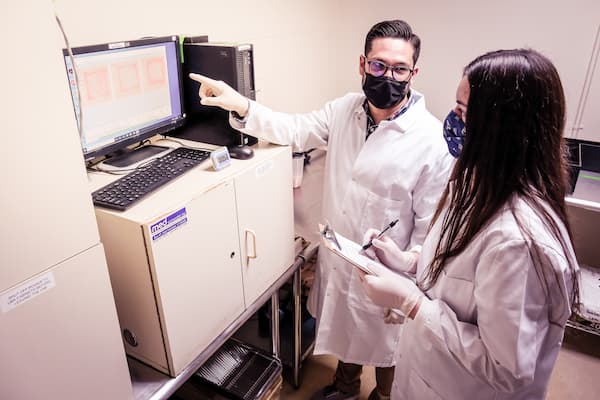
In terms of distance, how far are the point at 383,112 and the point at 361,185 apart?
29 cm

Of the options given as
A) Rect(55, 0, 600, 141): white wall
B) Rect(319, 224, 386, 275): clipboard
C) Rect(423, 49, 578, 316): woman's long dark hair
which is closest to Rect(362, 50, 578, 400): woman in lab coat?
Rect(423, 49, 578, 316): woman's long dark hair

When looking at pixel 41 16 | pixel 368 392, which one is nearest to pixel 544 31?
pixel 368 392

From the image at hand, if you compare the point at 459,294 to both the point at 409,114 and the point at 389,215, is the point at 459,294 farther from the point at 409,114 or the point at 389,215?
the point at 409,114

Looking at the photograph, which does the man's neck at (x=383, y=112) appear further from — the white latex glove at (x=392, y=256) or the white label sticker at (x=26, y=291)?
the white label sticker at (x=26, y=291)

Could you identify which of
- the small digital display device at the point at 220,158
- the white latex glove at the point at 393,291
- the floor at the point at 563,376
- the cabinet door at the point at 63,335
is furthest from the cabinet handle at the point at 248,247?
the floor at the point at 563,376

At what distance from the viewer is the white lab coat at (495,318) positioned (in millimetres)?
859

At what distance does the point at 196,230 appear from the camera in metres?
1.05

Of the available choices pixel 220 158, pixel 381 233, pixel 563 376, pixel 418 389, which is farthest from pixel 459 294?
pixel 563 376

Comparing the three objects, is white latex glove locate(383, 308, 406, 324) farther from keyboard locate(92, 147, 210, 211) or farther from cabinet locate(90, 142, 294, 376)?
keyboard locate(92, 147, 210, 211)

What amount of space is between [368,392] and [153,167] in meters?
1.54

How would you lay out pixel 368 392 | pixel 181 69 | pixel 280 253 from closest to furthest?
pixel 181 69 < pixel 280 253 < pixel 368 392

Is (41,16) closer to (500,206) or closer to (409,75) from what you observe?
(500,206)

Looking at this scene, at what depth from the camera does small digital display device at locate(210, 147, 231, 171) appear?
1.18 m

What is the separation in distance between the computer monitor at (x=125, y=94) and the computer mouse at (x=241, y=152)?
0.78 ft
